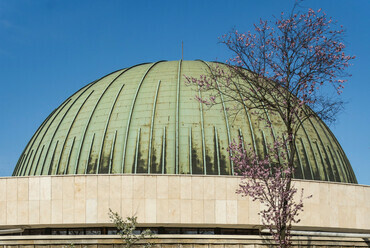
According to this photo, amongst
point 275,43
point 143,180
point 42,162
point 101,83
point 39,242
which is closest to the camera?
point 275,43

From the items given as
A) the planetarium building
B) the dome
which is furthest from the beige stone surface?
the dome

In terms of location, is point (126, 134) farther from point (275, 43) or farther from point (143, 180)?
point (275, 43)

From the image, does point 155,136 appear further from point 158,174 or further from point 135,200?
point 135,200

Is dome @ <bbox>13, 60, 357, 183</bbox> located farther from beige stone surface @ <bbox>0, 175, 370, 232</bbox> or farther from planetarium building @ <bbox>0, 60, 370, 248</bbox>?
beige stone surface @ <bbox>0, 175, 370, 232</bbox>

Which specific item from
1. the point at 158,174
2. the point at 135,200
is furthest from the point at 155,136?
the point at 135,200

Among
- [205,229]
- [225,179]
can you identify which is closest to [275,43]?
[225,179]

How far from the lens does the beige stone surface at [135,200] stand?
107 feet

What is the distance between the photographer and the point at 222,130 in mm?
40406

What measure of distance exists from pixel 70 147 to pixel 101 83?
7.91m

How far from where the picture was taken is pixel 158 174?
3262 cm

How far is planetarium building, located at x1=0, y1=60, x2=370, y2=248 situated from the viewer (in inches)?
1283

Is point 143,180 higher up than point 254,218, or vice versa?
point 143,180

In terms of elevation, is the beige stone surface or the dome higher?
the dome

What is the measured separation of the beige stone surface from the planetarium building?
0.05 metres
